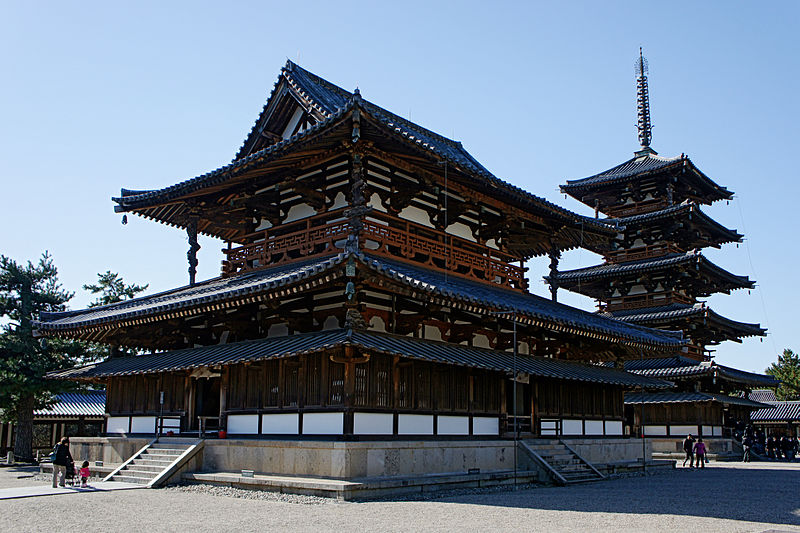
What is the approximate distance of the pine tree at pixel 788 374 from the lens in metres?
70.1

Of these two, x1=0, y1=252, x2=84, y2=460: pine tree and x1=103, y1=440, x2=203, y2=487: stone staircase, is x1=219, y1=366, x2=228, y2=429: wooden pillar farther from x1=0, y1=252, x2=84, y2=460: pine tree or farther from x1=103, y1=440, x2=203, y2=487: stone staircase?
x1=0, y1=252, x2=84, y2=460: pine tree

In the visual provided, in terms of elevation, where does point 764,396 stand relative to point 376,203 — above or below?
below

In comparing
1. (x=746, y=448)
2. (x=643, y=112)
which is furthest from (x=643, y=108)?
(x=746, y=448)

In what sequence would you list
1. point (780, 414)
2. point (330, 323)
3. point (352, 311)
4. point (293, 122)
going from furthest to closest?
point (780, 414)
point (293, 122)
point (330, 323)
point (352, 311)

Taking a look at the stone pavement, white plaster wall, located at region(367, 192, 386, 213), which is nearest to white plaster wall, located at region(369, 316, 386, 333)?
white plaster wall, located at region(367, 192, 386, 213)

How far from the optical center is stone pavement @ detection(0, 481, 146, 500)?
1677 cm

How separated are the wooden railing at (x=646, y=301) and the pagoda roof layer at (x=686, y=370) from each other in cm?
349

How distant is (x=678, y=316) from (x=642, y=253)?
5.02 metres

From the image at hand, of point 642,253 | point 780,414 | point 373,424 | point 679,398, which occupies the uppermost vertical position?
point 642,253

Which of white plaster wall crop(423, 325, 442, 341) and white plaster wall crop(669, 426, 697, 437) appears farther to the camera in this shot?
white plaster wall crop(669, 426, 697, 437)

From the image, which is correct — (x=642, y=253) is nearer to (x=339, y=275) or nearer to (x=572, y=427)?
(x=572, y=427)

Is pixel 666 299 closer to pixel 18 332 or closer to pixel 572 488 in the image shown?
pixel 572 488

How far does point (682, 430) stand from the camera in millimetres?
39094

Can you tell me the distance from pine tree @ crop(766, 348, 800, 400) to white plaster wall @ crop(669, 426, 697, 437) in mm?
36245
